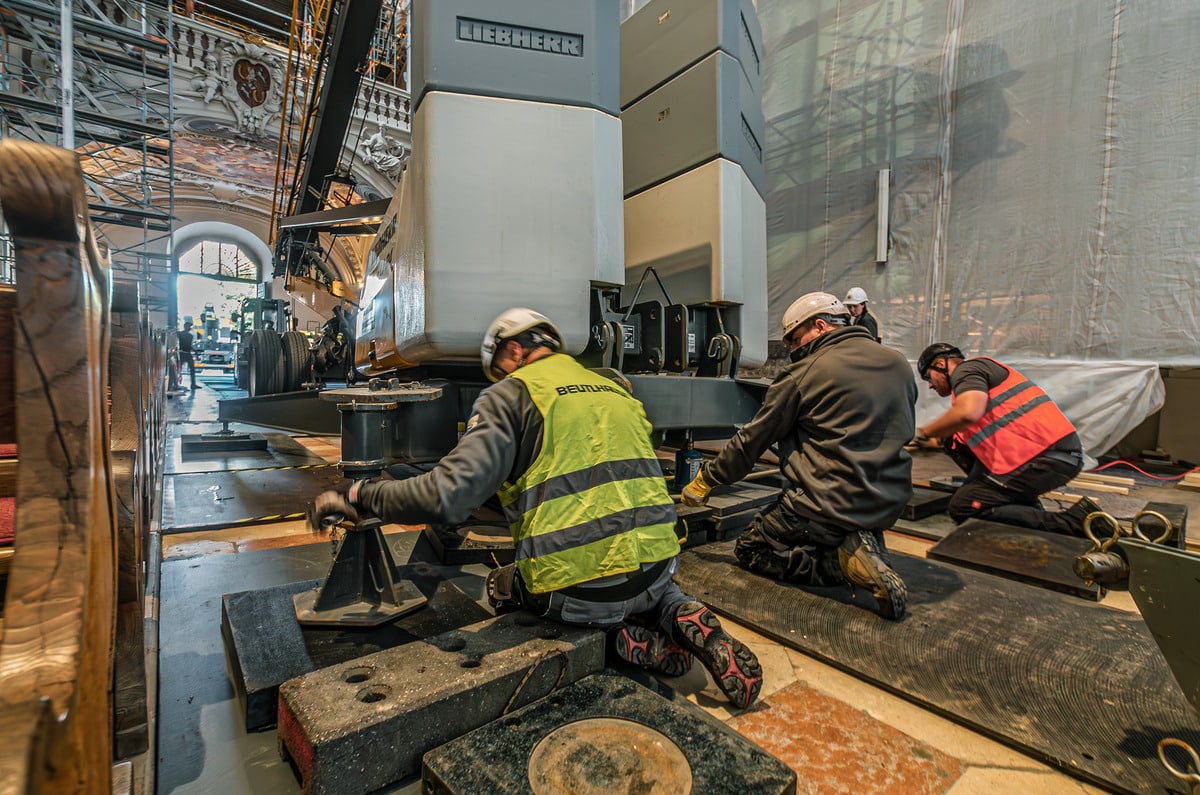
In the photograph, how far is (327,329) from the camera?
24.9 feet

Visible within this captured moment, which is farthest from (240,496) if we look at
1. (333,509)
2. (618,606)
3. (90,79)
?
(90,79)

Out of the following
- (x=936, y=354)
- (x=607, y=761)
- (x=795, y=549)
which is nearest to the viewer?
(x=607, y=761)

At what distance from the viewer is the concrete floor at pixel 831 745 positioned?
1261 millimetres

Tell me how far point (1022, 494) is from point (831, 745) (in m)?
2.74

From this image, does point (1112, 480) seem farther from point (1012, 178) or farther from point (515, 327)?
point (515, 327)

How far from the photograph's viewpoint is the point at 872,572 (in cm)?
211

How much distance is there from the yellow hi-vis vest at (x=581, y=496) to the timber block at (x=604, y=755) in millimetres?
368

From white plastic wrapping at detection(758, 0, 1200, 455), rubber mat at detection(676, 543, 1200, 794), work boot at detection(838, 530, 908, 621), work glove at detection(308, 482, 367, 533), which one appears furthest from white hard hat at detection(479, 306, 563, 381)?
white plastic wrapping at detection(758, 0, 1200, 455)

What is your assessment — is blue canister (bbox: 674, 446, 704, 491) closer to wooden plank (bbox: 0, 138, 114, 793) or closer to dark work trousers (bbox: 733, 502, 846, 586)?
dark work trousers (bbox: 733, 502, 846, 586)

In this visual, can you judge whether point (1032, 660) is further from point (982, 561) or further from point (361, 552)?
point (361, 552)

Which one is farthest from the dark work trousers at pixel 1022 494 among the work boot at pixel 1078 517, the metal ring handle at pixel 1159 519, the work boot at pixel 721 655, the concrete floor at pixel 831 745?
the work boot at pixel 721 655

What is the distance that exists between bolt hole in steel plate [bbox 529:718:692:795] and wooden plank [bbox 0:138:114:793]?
0.74 m

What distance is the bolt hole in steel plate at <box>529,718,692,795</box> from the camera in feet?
3.51

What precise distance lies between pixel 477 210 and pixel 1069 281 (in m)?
5.75
